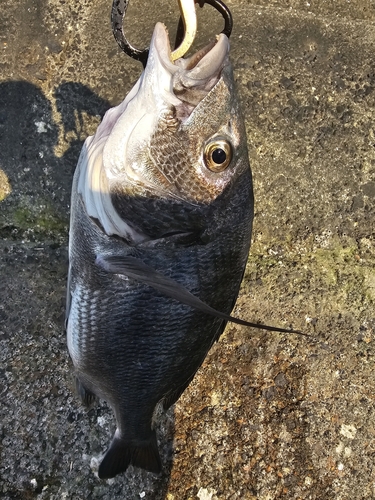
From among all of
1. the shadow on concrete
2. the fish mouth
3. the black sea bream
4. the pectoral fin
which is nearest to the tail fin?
the shadow on concrete

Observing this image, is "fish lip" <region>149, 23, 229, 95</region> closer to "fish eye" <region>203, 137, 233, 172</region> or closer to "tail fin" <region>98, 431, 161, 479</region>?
"fish eye" <region>203, 137, 233, 172</region>

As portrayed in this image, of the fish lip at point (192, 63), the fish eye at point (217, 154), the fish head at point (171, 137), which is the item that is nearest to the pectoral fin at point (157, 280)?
the fish head at point (171, 137)

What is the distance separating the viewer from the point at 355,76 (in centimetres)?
258

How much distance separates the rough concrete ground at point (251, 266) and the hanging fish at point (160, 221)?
550mm

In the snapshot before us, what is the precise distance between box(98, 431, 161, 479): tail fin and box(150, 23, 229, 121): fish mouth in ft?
4.25

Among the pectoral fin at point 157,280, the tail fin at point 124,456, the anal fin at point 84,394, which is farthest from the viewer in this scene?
the anal fin at point 84,394

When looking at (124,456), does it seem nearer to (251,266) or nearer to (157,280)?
(157,280)

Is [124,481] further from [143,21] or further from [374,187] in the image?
[143,21]

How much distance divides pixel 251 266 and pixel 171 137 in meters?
1.11

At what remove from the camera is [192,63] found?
4.53 feet

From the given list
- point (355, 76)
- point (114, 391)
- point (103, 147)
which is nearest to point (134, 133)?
point (103, 147)

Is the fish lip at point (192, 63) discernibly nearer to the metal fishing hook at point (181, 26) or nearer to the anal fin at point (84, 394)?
the metal fishing hook at point (181, 26)

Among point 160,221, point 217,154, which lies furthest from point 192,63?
point 160,221

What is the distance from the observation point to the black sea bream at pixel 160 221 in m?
1.38
